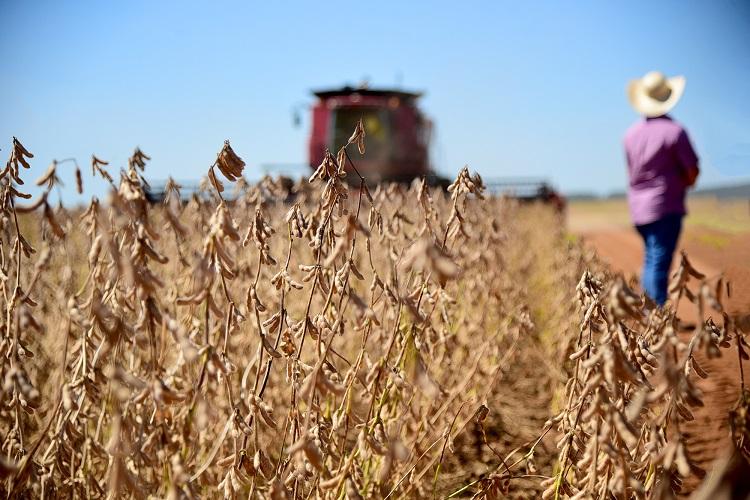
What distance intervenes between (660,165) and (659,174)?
0.07m

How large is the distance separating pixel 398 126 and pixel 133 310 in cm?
1271

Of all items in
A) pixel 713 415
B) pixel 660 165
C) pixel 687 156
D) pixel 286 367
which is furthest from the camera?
pixel 660 165

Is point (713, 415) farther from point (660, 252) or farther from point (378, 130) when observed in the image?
point (378, 130)

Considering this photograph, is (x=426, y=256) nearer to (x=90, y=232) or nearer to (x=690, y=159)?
(x=90, y=232)

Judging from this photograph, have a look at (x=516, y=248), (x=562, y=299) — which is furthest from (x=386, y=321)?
(x=516, y=248)

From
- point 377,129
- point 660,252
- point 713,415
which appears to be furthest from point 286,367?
point 377,129

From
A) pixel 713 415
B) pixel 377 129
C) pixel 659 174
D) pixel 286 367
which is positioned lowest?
pixel 713 415

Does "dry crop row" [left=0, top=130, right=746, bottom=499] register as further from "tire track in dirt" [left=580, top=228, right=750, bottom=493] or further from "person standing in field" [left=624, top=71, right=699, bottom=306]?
"person standing in field" [left=624, top=71, right=699, bottom=306]

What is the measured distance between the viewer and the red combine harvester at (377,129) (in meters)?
13.3

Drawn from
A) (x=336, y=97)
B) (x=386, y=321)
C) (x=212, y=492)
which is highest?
(x=336, y=97)

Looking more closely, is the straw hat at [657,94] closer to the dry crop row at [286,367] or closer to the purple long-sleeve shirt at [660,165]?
the purple long-sleeve shirt at [660,165]

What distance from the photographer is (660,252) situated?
4.47m

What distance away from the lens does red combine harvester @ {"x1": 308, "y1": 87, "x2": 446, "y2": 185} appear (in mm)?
13258

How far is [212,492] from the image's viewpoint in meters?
1.86
